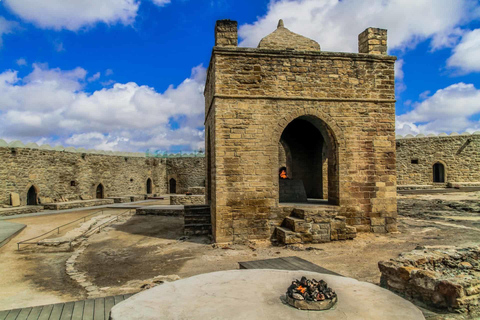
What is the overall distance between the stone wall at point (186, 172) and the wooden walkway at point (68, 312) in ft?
74.0

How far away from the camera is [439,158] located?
2147 centimetres

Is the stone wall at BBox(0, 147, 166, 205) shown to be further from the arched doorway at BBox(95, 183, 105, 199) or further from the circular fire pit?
the circular fire pit

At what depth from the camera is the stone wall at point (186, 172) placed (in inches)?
1051

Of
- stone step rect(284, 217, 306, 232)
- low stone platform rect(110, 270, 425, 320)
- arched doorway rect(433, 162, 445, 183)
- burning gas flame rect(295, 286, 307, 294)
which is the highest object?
arched doorway rect(433, 162, 445, 183)

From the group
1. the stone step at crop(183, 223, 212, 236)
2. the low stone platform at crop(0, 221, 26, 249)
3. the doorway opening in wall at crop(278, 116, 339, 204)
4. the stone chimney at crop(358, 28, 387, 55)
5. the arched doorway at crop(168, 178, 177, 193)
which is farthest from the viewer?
the arched doorway at crop(168, 178, 177, 193)

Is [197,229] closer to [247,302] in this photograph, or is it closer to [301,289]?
[247,302]

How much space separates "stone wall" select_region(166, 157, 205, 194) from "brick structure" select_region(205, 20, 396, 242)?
18.1 m

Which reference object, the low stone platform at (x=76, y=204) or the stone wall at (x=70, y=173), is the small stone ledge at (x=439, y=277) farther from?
the stone wall at (x=70, y=173)

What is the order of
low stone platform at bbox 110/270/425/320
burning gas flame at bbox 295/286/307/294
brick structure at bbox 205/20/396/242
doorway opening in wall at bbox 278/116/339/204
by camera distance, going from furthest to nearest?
doorway opening in wall at bbox 278/116/339/204, brick structure at bbox 205/20/396/242, burning gas flame at bbox 295/286/307/294, low stone platform at bbox 110/270/425/320

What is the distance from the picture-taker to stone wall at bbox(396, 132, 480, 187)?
69.1 ft

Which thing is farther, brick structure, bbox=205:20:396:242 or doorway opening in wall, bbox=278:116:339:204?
doorway opening in wall, bbox=278:116:339:204

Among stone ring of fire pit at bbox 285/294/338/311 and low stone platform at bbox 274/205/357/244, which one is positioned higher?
stone ring of fire pit at bbox 285/294/338/311

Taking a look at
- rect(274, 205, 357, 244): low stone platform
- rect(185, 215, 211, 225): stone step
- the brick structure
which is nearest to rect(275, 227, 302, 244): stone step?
rect(274, 205, 357, 244): low stone platform

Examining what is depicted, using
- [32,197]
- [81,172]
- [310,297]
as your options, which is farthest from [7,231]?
[310,297]
